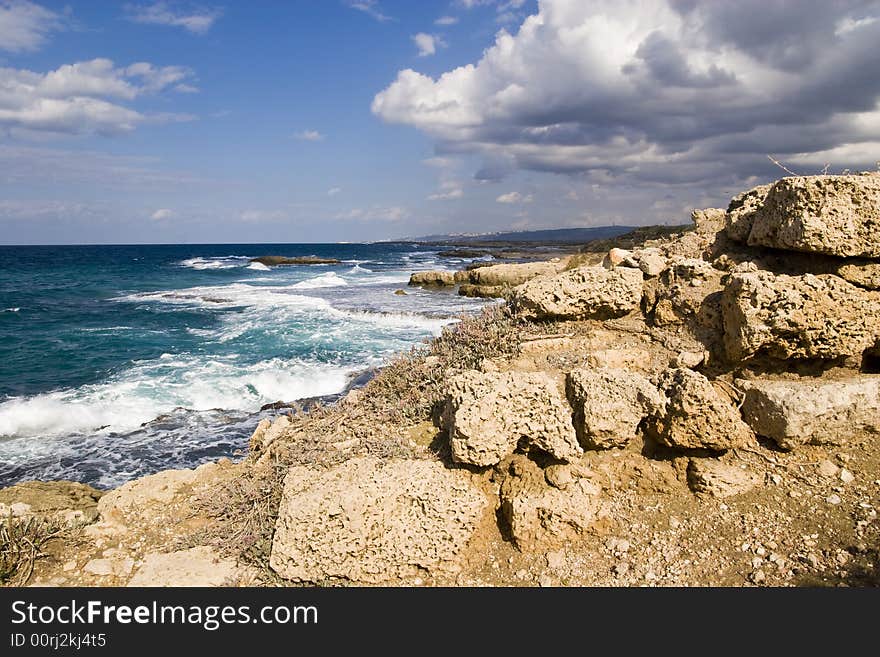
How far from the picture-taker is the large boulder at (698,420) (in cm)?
397

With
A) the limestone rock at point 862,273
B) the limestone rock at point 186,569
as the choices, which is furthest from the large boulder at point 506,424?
the limestone rock at point 862,273

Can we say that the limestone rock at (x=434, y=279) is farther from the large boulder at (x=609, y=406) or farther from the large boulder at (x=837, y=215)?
the large boulder at (x=609, y=406)

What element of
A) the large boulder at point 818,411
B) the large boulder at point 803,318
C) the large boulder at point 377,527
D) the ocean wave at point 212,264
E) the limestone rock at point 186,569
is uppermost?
the ocean wave at point 212,264

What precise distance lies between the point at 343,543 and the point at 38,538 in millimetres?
2645

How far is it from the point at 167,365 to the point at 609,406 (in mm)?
13902

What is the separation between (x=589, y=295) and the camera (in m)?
5.47

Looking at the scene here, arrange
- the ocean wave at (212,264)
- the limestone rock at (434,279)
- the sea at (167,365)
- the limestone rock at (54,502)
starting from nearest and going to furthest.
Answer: the limestone rock at (54,502) < the sea at (167,365) < the limestone rock at (434,279) < the ocean wave at (212,264)

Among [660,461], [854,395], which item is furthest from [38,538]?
[854,395]

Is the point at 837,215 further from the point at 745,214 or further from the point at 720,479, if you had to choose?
the point at 720,479

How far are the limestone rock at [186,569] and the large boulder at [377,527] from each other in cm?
46

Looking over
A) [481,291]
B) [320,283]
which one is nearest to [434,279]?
[481,291]

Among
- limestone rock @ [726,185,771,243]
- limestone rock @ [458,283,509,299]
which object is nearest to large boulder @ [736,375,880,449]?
limestone rock @ [726,185,771,243]

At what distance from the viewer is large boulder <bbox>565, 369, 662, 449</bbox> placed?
4.08 meters

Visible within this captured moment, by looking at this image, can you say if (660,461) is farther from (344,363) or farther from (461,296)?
(461,296)
